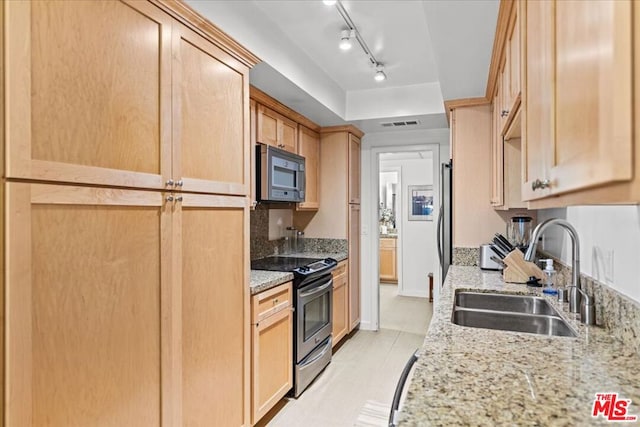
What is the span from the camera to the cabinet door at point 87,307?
1096 mm

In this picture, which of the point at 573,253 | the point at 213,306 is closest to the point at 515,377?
the point at 573,253

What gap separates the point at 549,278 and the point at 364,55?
204 centimetres

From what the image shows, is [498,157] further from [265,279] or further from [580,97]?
[580,97]

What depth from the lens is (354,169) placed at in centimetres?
432

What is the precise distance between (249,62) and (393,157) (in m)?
4.75

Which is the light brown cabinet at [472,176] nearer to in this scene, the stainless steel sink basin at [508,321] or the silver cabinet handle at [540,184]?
the stainless steel sink basin at [508,321]

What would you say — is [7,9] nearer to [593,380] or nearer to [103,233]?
[103,233]

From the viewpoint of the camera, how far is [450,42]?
2.11 meters

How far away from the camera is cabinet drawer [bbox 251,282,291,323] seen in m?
2.30

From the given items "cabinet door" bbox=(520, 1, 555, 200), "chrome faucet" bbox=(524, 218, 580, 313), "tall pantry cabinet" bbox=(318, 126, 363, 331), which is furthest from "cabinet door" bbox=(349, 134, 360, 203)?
"cabinet door" bbox=(520, 1, 555, 200)

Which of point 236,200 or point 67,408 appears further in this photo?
point 236,200

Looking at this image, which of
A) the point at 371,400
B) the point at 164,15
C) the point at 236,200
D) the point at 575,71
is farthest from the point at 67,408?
the point at 371,400

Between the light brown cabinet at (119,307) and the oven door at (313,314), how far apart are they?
2.65ft

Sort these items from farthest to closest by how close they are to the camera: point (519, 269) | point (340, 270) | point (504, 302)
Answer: point (340, 270) < point (519, 269) < point (504, 302)
